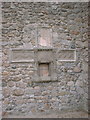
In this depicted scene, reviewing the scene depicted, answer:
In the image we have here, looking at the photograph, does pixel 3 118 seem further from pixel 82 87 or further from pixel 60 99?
pixel 82 87

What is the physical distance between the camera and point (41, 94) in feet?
14.4

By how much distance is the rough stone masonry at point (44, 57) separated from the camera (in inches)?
171

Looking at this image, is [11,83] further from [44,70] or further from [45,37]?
[45,37]

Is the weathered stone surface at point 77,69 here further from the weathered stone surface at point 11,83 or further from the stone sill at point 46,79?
the weathered stone surface at point 11,83

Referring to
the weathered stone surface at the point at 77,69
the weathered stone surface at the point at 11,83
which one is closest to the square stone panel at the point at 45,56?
the weathered stone surface at the point at 77,69

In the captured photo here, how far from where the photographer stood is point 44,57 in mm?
4449

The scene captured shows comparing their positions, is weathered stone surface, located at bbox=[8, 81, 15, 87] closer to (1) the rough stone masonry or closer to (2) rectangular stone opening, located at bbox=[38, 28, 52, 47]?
(1) the rough stone masonry

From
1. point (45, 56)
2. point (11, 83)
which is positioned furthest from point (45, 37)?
point (11, 83)

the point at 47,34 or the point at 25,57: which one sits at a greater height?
the point at 47,34

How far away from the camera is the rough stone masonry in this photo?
4348 millimetres

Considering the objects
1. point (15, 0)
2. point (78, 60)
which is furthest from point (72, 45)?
point (15, 0)

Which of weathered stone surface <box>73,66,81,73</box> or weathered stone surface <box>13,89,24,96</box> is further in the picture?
weathered stone surface <box>73,66,81,73</box>

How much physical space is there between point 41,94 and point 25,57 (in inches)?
38.0

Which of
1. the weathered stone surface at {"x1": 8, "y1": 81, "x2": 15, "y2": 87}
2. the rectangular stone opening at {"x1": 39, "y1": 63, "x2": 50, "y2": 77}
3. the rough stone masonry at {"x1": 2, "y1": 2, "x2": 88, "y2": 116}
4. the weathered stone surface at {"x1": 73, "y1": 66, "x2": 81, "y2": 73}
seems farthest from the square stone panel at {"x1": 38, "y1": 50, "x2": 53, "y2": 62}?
the weathered stone surface at {"x1": 8, "y1": 81, "x2": 15, "y2": 87}
